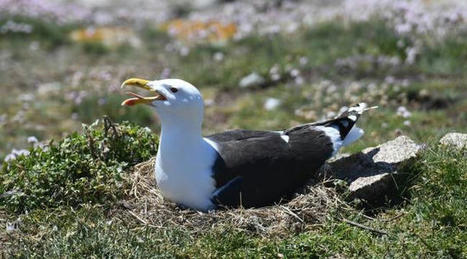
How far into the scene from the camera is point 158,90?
18.1ft

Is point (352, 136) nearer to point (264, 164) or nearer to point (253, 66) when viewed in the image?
point (264, 164)

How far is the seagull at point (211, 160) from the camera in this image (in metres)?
5.52

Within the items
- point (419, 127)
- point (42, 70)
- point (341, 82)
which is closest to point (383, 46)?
point (341, 82)

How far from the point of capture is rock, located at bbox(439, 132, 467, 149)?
246 inches

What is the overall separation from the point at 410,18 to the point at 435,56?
2.14 feet

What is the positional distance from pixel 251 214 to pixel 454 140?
1.93m

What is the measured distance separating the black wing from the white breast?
0.06 meters

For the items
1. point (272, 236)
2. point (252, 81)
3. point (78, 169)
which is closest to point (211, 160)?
point (272, 236)

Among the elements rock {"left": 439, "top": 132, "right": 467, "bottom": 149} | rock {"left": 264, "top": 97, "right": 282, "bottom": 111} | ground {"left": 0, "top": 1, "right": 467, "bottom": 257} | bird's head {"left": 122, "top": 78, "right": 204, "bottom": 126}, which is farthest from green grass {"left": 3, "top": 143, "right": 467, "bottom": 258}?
rock {"left": 264, "top": 97, "right": 282, "bottom": 111}

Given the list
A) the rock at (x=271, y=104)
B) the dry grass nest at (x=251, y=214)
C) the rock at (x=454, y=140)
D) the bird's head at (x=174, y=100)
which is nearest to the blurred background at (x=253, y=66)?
the rock at (x=271, y=104)

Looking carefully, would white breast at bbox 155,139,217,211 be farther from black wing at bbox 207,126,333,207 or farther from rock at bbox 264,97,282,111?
rock at bbox 264,97,282,111

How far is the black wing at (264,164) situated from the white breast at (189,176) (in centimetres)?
6

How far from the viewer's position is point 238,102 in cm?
1092

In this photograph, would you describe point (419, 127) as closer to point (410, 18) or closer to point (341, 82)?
point (341, 82)
